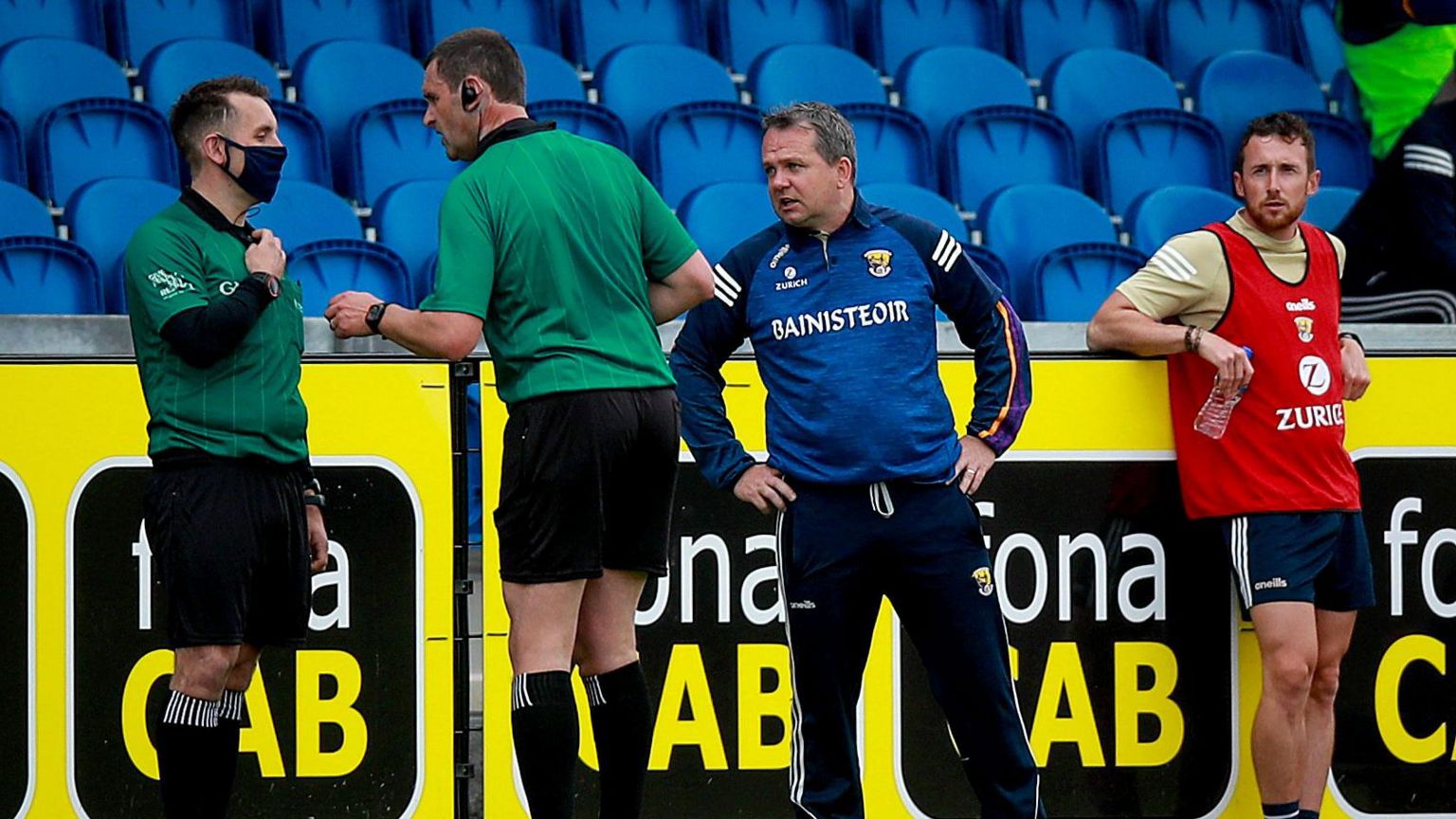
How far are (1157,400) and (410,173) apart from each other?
11.8 feet

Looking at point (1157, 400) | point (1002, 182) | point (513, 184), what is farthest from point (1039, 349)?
point (1002, 182)

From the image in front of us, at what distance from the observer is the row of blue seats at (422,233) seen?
20.4 ft

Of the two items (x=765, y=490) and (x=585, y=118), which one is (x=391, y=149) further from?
(x=765, y=490)

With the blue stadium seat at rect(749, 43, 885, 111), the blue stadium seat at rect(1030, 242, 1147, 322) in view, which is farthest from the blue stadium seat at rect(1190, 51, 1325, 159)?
the blue stadium seat at rect(749, 43, 885, 111)

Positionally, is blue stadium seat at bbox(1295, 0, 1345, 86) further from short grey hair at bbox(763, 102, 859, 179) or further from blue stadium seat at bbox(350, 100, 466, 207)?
short grey hair at bbox(763, 102, 859, 179)

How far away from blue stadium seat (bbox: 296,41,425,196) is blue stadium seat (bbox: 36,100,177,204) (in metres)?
0.63

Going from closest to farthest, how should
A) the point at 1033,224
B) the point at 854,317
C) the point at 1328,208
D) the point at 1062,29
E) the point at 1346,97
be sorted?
the point at 854,317 < the point at 1033,224 < the point at 1328,208 < the point at 1346,97 < the point at 1062,29

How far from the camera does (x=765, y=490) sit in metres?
4.04

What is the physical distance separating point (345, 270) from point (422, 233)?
50 centimetres

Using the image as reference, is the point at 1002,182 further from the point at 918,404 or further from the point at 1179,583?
the point at 918,404

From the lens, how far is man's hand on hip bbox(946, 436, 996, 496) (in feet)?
13.3

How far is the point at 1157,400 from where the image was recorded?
4.90 metres

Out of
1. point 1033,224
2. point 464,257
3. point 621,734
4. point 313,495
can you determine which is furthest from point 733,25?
point 621,734

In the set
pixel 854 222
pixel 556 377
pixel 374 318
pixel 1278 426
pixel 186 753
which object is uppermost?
pixel 854 222
